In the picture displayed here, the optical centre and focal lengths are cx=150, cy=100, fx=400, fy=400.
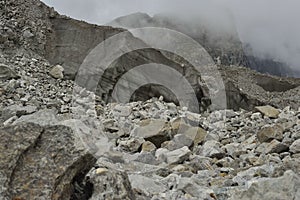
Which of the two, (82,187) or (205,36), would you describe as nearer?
(82,187)

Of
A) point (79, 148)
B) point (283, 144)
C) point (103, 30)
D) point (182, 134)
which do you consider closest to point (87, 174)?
point (79, 148)

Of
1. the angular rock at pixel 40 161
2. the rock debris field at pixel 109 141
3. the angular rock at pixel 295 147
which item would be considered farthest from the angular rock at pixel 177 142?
the angular rock at pixel 40 161

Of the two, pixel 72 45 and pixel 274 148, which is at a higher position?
pixel 72 45

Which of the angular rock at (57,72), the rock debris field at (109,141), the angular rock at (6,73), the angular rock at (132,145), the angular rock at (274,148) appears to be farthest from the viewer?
the angular rock at (57,72)

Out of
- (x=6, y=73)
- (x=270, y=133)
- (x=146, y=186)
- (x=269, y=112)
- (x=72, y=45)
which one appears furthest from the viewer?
(x=72, y=45)

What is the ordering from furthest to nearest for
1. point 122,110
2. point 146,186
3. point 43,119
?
point 122,110 < point 146,186 < point 43,119

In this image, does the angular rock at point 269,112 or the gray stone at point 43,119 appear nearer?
the gray stone at point 43,119

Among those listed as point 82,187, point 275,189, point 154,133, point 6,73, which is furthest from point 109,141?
point 6,73

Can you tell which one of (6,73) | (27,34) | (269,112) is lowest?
(6,73)

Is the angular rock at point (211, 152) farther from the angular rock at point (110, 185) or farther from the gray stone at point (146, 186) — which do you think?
the angular rock at point (110, 185)

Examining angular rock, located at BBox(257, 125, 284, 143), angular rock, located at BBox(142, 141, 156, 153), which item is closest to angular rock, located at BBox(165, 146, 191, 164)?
angular rock, located at BBox(142, 141, 156, 153)

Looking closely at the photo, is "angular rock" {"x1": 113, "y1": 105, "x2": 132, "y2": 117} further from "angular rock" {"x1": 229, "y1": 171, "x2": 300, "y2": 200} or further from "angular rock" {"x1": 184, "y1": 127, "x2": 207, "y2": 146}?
"angular rock" {"x1": 229, "y1": 171, "x2": 300, "y2": 200}

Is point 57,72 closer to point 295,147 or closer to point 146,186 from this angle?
point 295,147

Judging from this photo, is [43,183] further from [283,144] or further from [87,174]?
[283,144]
